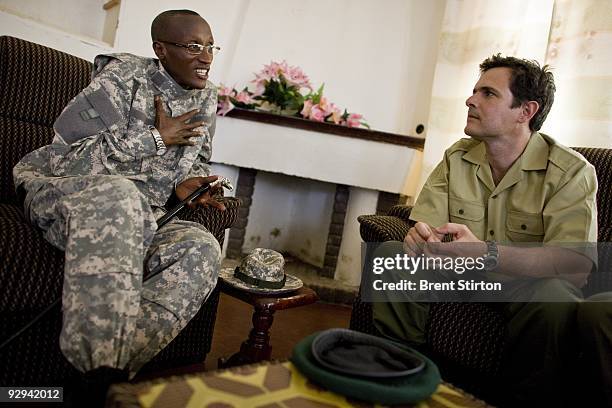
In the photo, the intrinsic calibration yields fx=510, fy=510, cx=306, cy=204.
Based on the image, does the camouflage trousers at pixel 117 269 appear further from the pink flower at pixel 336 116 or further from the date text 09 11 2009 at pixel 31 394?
the pink flower at pixel 336 116

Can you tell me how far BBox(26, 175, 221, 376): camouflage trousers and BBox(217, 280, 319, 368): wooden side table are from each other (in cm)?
11

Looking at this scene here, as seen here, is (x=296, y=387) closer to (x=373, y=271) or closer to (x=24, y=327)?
(x=24, y=327)

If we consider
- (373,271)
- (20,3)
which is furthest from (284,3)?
(373,271)

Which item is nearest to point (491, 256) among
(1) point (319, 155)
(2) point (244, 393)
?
(2) point (244, 393)

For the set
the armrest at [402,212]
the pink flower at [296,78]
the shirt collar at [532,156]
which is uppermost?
the pink flower at [296,78]

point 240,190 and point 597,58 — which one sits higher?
point 597,58

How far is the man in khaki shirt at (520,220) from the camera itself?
1.23 metres

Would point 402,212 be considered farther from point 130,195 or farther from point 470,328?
point 130,195

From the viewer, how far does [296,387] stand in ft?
2.52

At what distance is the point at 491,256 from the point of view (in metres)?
1.44

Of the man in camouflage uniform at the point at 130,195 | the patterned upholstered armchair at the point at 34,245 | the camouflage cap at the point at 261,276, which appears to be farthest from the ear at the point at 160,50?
the camouflage cap at the point at 261,276

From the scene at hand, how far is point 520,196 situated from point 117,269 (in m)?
1.19

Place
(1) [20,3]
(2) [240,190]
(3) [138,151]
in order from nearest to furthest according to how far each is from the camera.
Result: (3) [138,151]
(1) [20,3]
(2) [240,190]

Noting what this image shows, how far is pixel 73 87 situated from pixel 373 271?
131 cm
